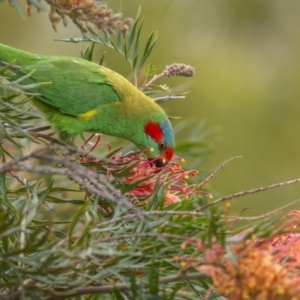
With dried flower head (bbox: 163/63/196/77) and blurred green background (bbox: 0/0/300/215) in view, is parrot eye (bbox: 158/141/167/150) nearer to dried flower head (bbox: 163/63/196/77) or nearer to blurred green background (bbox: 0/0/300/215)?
dried flower head (bbox: 163/63/196/77)

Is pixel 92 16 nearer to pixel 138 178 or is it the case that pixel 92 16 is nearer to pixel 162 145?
pixel 138 178

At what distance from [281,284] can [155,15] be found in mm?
3738

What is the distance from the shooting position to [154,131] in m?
2.46

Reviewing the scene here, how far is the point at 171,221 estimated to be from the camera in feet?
4.17

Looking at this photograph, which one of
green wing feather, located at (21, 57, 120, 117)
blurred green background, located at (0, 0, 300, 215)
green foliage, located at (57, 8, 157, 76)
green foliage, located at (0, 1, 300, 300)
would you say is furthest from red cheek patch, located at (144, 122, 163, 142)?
blurred green background, located at (0, 0, 300, 215)

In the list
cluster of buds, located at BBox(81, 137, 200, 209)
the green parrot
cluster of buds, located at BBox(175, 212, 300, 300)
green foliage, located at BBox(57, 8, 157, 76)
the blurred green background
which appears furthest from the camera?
the blurred green background

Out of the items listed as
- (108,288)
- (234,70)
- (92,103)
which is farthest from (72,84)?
(234,70)

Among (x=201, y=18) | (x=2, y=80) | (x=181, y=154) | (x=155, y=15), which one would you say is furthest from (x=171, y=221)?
(x=201, y=18)

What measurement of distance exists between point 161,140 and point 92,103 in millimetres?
290

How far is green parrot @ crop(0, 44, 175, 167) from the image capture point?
2.31 m

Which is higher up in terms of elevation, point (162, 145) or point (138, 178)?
point (138, 178)

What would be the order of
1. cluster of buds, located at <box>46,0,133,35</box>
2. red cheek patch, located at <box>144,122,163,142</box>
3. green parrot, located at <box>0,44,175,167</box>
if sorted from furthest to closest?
red cheek patch, located at <box>144,122,163,142</box>, green parrot, located at <box>0,44,175,167</box>, cluster of buds, located at <box>46,0,133,35</box>

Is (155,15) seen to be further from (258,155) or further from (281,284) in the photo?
(281,284)

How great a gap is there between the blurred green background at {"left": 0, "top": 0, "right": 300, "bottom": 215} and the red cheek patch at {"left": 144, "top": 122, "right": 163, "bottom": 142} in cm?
112
